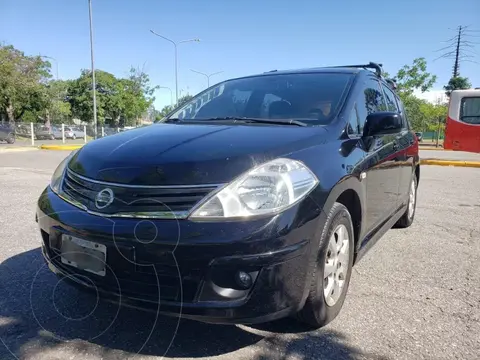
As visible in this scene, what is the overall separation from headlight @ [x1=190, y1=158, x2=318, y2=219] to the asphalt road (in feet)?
2.64

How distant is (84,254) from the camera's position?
81.4 inches

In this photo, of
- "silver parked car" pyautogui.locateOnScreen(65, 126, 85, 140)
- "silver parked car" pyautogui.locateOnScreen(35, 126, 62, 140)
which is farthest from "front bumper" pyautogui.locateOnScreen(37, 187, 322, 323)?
"silver parked car" pyautogui.locateOnScreen(65, 126, 85, 140)

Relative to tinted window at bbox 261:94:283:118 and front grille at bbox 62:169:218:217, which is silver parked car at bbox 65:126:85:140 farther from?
front grille at bbox 62:169:218:217

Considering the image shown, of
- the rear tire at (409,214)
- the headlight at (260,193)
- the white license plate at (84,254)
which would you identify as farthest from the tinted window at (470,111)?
the white license plate at (84,254)

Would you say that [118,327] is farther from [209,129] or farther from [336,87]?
[336,87]

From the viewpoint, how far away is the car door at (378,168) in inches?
113

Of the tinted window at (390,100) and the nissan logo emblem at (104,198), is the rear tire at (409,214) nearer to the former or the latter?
the tinted window at (390,100)

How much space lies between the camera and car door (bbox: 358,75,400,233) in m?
2.86

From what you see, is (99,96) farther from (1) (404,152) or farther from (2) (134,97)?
(1) (404,152)

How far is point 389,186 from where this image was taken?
11.2 feet

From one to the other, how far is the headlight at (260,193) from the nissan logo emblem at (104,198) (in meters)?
0.47

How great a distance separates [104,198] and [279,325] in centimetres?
126

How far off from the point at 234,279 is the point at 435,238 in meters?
3.31

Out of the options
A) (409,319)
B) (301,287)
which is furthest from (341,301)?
(301,287)
